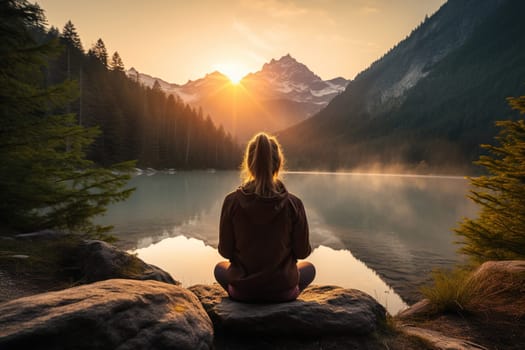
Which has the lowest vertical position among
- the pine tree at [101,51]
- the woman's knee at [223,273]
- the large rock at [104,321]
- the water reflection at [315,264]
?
the water reflection at [315,264]

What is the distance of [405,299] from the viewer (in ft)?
20.8

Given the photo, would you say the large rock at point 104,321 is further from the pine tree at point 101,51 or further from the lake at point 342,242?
the pine tree at point 101,51

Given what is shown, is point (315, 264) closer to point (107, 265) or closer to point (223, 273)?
point (223, 273)

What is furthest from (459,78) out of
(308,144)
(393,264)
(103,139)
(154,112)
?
(393,264)

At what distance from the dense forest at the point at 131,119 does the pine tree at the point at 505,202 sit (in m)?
30.4

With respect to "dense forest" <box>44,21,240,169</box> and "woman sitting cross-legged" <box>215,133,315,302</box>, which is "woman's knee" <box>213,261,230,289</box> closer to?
"woman sitting cross-legged" <box>215,133,315,302</box>

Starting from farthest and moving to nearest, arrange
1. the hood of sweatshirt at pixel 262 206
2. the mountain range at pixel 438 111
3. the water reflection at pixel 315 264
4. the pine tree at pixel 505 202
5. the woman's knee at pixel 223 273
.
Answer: the mountain range at pixel 438 111, the water reflection at pixel 315 264, the pine tree at pixel 505 202, the woman's knee at pixel 223 273, the hood of sweatshirt at pixel 262 206

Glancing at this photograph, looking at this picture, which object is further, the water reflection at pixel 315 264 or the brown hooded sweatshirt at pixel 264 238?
the water reflection at pixel 315 264

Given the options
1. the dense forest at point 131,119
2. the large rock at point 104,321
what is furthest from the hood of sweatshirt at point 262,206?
the dense forest at point 131,119

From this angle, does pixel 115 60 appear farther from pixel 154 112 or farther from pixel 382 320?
pixel 382 320

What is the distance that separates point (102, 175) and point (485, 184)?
6.94m

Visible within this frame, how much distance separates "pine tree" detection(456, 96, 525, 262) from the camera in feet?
16.7

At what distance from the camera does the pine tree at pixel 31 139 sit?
4.64 m

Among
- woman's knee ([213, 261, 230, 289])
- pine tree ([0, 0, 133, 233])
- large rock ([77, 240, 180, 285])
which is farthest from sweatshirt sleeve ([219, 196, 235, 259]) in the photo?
pine tree ([0, 0, 133, 233])
